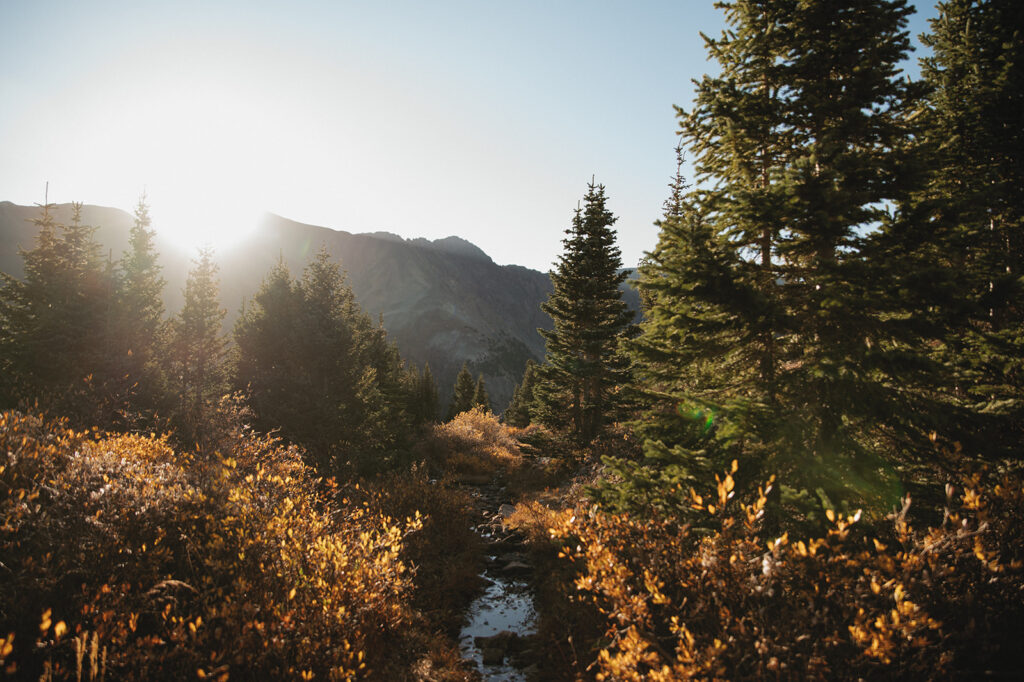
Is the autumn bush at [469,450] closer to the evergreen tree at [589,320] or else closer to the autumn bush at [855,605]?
the evergreen tree at [589,320]

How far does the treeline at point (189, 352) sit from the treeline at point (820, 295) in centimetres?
1234

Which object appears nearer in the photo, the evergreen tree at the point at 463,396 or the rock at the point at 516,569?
the rock at the point at 516,569

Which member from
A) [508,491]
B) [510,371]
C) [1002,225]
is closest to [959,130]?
[1002,225]

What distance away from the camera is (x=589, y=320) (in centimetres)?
1919

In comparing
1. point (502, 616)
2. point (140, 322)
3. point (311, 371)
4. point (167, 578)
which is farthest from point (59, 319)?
point (502, 616)

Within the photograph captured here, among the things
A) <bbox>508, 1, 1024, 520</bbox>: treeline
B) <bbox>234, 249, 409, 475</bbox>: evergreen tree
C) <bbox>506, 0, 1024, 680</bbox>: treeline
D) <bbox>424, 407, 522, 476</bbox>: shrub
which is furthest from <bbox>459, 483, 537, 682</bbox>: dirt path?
<bbox>424, 407, 522, 476</bbox>: shrub

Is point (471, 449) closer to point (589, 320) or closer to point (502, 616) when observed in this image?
point (589, 320)

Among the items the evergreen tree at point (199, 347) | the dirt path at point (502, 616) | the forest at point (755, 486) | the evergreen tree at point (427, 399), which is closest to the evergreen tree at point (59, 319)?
the evergreen tree at point (199, 347)

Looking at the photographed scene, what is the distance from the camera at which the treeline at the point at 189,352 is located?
49.3 ft

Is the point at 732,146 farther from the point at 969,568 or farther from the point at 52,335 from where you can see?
the point at 52,335

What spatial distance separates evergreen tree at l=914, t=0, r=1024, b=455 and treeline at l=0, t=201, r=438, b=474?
1527cm

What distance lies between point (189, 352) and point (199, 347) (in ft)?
1.43

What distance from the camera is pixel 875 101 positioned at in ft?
21.0

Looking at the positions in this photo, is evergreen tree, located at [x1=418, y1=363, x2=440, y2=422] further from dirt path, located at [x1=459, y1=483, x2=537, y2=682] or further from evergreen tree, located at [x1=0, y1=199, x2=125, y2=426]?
dirt path, located at [x1=459, y1=483, x2=537, y2=682]
